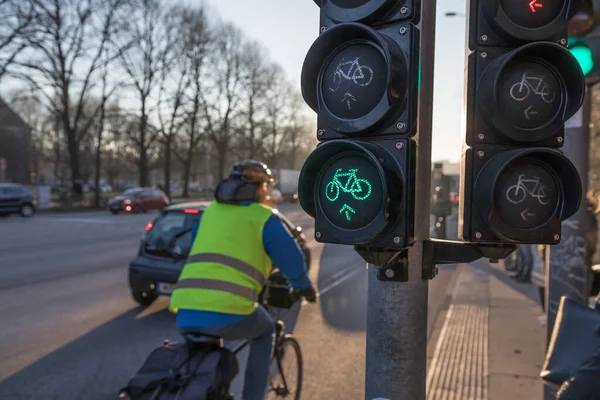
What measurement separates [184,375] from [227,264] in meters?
0.65

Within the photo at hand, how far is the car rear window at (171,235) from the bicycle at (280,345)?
3.59 m

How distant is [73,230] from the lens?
19.3 meters

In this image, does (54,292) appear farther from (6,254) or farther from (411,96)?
(411,96)

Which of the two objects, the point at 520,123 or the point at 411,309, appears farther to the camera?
the point at 411,309

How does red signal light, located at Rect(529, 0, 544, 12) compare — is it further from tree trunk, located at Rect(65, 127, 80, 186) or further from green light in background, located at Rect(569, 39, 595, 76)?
tree trunk, located at Rect(65, 127, 80, 186)

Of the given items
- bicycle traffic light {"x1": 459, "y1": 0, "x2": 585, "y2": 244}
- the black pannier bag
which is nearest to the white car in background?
the black pannier bag

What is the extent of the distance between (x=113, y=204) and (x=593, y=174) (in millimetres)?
26780

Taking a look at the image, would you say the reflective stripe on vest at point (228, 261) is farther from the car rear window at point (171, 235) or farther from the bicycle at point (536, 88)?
the car rear window at point (171, 235)

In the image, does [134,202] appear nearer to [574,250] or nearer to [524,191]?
[574,250]

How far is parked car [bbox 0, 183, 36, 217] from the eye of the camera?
25.8m

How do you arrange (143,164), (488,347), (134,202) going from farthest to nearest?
(143,164) < (134,202) < (488,347)

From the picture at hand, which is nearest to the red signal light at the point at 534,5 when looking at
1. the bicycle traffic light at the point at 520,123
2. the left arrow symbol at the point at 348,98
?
the bicycle traffic light at the point at 520,123

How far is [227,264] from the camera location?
290cm

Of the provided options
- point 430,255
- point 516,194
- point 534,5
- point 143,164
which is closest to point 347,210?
point 430,255
